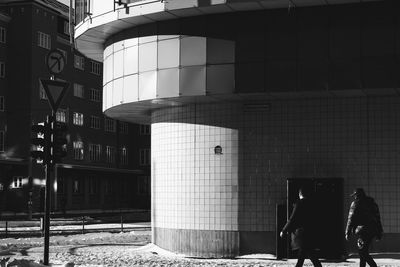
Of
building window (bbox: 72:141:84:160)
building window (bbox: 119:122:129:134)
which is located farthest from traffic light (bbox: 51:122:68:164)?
building window (bbox: 119:122:129:134)

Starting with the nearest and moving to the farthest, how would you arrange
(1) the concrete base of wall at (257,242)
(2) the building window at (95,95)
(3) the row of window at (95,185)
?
(1) the concrete base of wall at (257,242) < (3) the row of window at (95,185) < (2) the building window at (95,95)

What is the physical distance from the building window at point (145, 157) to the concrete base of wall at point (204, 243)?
59.0 m

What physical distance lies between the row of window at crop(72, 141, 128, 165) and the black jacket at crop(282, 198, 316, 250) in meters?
57.2

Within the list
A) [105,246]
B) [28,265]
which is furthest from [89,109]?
[28,265]

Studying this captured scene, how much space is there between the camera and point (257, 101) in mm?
18391

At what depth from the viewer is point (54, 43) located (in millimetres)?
64438

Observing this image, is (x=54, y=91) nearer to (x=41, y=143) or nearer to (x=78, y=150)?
(x=41, y=143)

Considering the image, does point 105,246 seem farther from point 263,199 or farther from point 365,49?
point 365,49

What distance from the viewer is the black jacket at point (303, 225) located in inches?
504

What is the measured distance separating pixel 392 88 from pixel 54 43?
51392 millimetres

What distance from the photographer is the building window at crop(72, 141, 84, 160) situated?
68.8 metres

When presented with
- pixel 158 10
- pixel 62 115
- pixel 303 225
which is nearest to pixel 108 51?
pixel 158 10

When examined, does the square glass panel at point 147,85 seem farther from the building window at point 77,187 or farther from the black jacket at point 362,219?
the building window at point 77,187

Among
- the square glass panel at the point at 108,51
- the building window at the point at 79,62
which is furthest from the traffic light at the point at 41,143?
the building window at the point at 79,62
